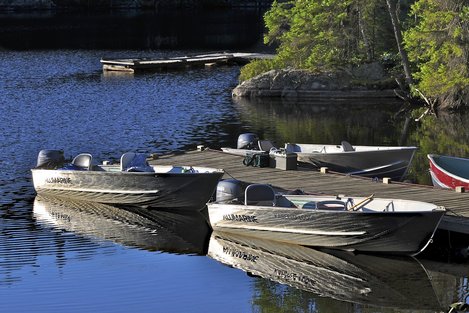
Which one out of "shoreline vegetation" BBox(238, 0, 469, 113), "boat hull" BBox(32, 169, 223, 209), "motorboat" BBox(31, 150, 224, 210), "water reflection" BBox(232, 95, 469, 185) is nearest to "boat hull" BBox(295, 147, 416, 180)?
"water reflection" BBox(232, 95, 469, 185)

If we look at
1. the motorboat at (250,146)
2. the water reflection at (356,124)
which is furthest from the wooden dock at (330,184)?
the water reflection at (356,124)

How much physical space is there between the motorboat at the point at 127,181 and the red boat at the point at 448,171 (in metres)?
7.62

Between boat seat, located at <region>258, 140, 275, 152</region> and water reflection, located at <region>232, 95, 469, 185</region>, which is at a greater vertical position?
boat seat, located at <region>258, 140, 275, 152</region>

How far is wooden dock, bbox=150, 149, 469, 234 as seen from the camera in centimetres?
3119

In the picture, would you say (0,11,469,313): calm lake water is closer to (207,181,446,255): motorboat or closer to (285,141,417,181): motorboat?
(207,181,446,255): motorboat

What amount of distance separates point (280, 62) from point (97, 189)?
31.7 metres

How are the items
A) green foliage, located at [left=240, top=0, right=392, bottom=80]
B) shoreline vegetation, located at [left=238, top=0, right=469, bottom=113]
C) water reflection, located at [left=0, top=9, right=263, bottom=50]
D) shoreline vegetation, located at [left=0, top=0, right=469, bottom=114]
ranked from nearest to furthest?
shoreline vegetation, located at [left=0, top=0, right=469, bottom=114] → shoreline vegetation, located at [left=238, top=0, right=469, bottom=113] → green foliage, located at [left=240, top=0, right=392, bottom=80] → water reflection, located at [left=0, top=9, right=263, bottom=50]

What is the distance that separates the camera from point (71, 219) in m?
35.7

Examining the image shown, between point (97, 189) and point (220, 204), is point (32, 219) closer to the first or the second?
point (97, 189)

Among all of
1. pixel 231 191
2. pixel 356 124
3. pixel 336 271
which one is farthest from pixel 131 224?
pixel 356 124

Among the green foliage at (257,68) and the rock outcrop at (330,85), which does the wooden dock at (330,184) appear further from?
the green foliage at (257,68)

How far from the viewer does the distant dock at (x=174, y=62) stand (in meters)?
83.6

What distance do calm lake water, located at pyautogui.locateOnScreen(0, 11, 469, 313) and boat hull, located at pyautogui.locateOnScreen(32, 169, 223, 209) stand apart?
0.47 meters

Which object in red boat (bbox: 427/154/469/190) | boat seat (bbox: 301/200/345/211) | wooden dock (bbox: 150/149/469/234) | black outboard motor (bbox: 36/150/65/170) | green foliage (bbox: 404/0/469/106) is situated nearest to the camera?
boat seat (bbox: 301/200/345/211)
